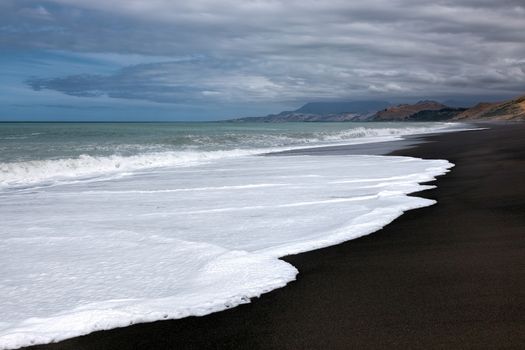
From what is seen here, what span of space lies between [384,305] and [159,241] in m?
3.41

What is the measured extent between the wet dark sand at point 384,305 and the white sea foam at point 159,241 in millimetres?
298

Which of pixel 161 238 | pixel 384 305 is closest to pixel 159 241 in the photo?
pixel 161 238

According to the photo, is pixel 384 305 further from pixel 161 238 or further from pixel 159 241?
pixel 161 238

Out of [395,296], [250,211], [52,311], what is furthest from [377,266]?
[250,211]

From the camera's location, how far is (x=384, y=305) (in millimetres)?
4234

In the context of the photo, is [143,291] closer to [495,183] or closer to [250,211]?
[250,211]

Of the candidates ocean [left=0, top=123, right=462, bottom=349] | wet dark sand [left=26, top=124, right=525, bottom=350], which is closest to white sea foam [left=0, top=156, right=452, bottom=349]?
ocean [left=0, top=123, right=462, bottom=349]

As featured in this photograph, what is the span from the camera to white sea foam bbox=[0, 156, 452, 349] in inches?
173

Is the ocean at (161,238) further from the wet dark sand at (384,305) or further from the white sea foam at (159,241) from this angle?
the wet dark sand at (384,305)

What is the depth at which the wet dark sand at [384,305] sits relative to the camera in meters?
3.66

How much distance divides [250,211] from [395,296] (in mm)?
4620

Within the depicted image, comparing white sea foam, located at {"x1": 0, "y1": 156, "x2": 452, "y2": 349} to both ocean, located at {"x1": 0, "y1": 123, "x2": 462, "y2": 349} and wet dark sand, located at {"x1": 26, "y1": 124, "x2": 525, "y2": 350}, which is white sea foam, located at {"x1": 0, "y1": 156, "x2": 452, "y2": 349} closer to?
ocean, located at {"x1": 0, "y1": 123, "x2": 462, "y2": 349}

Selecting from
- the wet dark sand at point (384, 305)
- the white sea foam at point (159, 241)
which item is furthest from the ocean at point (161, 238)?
the wet dark sand at point (384, 305)

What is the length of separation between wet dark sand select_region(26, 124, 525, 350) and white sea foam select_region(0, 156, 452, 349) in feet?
0.98
